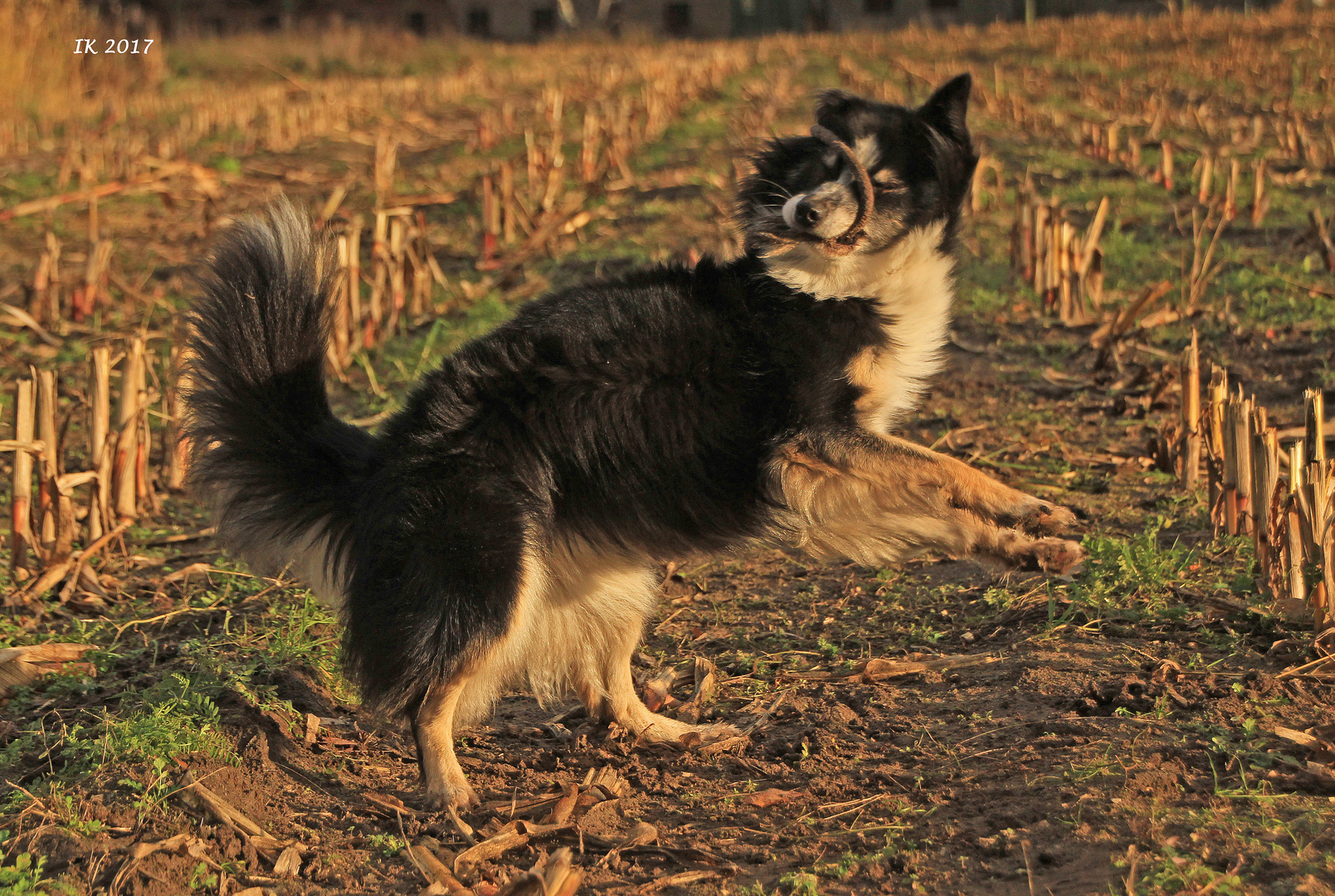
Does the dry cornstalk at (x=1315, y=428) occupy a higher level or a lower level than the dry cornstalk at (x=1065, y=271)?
lower

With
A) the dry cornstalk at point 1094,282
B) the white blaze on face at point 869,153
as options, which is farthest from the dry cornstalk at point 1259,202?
the white blaze on face at point 869,153

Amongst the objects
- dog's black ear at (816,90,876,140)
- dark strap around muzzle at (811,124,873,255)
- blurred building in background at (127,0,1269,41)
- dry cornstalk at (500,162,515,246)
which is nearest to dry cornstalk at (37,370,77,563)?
dark strap around muzzle at (811,124,873,255)

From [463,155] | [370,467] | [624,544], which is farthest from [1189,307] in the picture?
[463,155]

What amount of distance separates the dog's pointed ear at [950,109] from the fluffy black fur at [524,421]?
2.35 ft

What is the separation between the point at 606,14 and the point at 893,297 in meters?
46.1

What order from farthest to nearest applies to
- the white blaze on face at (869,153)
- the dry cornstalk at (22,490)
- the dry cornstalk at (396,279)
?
1. the dry cornstalk at (396,279)
2. the dry cornstalk at (22,490)
3. the white blaze on face at (869,153)

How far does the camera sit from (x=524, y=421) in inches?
128

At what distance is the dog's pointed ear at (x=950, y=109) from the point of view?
356cm

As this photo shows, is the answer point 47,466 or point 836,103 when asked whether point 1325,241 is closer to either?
point 836,103

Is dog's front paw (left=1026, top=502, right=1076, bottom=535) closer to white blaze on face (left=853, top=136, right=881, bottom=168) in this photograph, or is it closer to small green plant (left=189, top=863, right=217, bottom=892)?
white blaze on face (left=853, top=136, right=881, bottom=168)

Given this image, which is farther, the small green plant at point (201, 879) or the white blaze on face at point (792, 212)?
the white blaze on face at point (792, 212)

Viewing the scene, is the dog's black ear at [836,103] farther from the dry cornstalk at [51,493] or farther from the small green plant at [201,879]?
the dry cornstalk at [51,493]

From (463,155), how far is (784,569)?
35.1ft

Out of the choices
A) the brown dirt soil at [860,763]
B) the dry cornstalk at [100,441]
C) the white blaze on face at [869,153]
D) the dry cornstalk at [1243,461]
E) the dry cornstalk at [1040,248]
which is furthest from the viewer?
the dry cornstalk at [1040,248]
